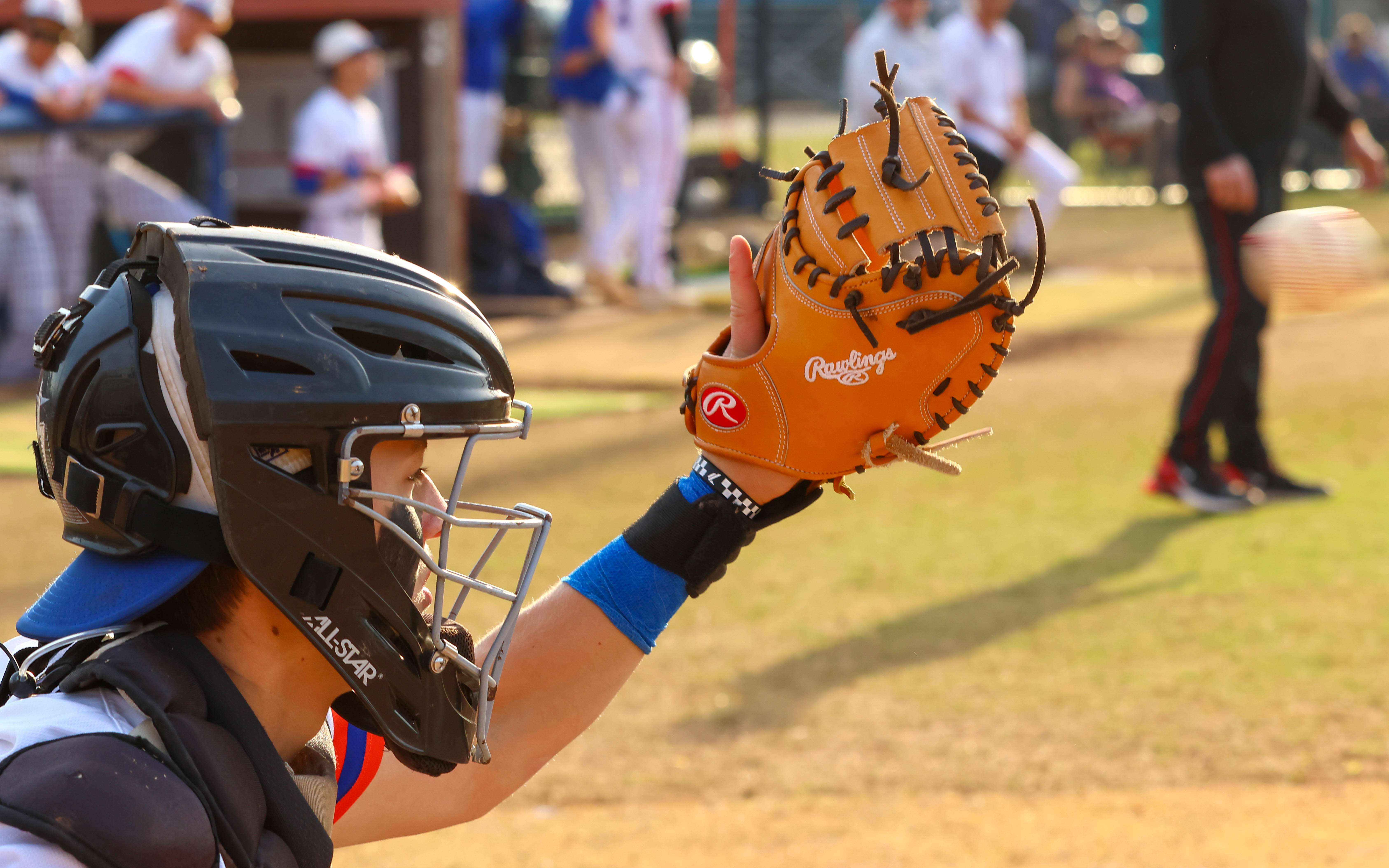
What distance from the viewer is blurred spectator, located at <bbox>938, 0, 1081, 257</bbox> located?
9305mm

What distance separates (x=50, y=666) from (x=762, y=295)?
3.26ft

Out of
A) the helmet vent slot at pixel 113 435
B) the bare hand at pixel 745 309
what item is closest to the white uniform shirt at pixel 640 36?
the bare hand at pixel 745 309

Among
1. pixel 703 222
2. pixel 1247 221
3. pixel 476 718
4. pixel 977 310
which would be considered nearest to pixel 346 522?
pixel 476 718

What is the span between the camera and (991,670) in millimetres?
3990

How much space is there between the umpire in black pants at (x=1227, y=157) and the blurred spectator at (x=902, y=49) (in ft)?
11.3

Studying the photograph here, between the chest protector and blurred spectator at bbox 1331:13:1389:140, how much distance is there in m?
17.7

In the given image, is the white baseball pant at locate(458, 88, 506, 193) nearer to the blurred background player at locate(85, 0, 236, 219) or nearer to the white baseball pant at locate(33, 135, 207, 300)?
the blurred background player at locate(85, 0, 236, 219)

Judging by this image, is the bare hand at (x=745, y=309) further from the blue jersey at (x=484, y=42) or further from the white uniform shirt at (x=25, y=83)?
the blue jersey at (x=484, y=42)

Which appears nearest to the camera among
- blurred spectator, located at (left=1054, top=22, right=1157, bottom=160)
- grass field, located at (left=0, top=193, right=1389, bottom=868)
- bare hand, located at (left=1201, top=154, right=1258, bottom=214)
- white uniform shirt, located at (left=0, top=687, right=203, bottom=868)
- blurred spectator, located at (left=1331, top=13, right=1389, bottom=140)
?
white uniform shirt, located at (left=0, top=687, right=203, bottom=868)

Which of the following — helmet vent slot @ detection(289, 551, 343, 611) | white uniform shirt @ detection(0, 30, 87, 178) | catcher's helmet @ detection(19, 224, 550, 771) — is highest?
catcher's helmet @ detection(19, 224, 550, 771)

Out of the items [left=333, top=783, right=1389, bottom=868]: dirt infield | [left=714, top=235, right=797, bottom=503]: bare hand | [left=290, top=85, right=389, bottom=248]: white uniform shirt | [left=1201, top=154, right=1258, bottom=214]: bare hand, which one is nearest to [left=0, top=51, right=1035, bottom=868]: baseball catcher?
[left=714, top=235, right=797, bottom=503]: bare hand

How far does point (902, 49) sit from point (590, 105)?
2088 millimetres

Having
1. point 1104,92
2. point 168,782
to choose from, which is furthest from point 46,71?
point 1104,92

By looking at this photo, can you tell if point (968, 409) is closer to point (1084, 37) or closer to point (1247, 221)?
point (1247, 221)
